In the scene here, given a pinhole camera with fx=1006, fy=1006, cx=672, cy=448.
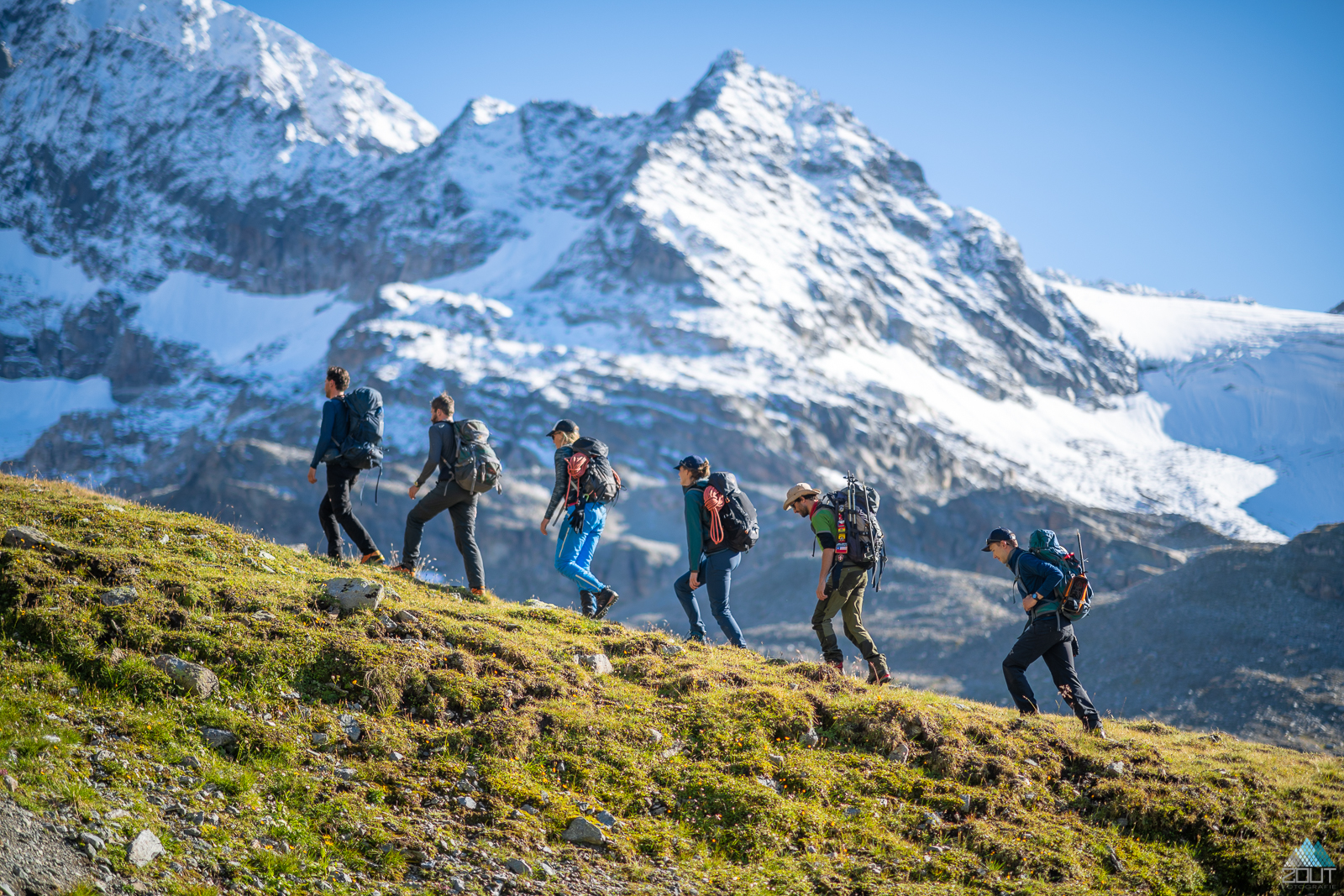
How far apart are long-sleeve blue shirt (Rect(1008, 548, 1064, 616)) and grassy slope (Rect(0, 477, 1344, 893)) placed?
1443mm

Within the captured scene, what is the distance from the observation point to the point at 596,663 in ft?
38.2

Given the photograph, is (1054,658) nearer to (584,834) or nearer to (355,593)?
(584,834)

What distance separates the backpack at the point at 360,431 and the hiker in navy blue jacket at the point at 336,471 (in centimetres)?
5

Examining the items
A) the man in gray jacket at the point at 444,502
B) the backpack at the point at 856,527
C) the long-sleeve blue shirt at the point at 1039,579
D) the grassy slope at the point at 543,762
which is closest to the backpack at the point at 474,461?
the man in gray jacket at the point at 444,502

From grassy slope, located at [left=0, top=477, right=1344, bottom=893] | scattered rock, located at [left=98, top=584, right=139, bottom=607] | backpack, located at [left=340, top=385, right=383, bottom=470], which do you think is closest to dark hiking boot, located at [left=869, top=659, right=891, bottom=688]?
grassy slope, located at [left=0, top=477, right=1344, bottom=893]

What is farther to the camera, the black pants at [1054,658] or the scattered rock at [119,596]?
the black pants at [1054,658]

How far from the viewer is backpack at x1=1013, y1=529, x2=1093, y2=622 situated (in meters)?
12.0

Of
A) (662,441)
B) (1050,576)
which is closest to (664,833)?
(1050,576)

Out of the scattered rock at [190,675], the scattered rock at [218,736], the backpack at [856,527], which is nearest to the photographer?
the scattered rock at [218,736]

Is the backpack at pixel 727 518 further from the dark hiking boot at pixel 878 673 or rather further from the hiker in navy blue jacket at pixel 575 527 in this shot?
the dark hiking boot at pixel 878 673

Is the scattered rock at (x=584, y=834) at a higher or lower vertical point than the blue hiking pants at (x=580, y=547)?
lower

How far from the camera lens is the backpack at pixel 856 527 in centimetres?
1295

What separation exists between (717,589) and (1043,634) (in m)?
4.26

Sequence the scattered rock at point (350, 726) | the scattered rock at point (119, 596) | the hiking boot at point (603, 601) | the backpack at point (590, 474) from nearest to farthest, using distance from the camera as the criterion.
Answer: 1. the scattered rock at point (350, 726)
2. the scattered rock at point (119, 596)
3. the hiking boot at point (603, 601)
4. the backpack at point (590, 474)
